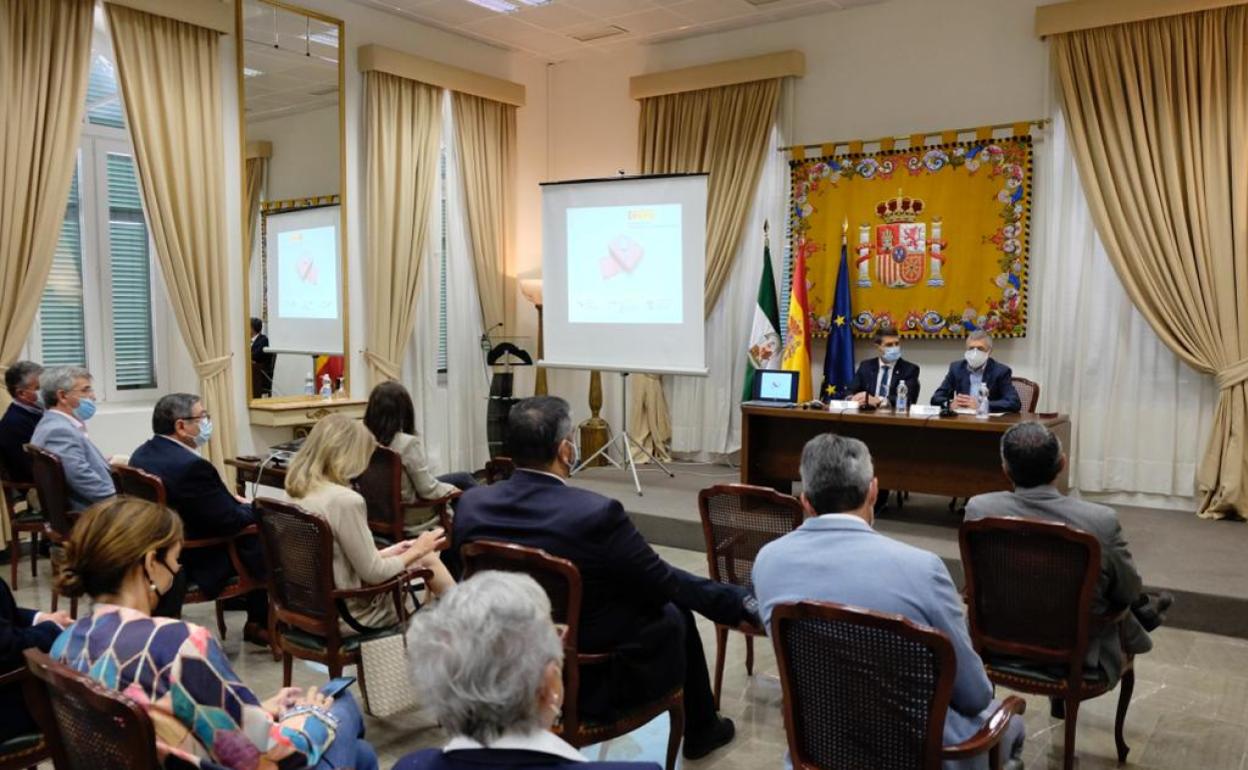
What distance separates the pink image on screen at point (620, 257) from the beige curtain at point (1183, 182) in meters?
2.96

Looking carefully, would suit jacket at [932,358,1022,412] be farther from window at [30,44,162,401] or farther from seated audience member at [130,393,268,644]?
window at [30,44,162,401]

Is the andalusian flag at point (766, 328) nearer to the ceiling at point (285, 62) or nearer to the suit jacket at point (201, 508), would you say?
the ceiling at point (285, 62)

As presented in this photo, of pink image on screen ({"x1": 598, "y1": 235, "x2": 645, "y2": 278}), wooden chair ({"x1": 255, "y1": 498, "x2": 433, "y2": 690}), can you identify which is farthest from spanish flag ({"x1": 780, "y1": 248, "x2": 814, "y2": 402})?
wooden chair ({"x1": 255, "y1": 498, "x2": 433, "y2": 690})

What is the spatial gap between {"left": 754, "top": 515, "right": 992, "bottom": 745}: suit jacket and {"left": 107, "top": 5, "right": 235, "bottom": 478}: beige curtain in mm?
4856

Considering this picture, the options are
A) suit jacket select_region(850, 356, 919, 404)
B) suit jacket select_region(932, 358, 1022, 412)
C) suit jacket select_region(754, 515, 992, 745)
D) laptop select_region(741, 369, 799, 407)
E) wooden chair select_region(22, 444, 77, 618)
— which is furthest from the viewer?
suit jacket select_region(850, 356, 919, 404)

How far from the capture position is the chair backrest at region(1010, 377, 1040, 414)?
5.87m

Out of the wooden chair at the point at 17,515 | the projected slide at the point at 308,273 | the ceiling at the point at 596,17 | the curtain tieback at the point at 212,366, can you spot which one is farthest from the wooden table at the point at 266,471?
the ceiling at the point at 596,17

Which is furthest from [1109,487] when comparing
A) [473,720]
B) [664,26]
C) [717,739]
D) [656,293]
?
[473,720]

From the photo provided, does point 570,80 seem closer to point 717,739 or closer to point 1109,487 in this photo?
point 1109,487

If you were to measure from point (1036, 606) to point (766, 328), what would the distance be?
4507mm

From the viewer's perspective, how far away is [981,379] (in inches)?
222

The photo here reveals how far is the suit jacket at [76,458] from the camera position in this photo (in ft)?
12.8

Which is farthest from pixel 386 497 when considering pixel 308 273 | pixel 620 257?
pixel 620 257

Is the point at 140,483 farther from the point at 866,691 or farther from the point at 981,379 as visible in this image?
the point at 981,379
